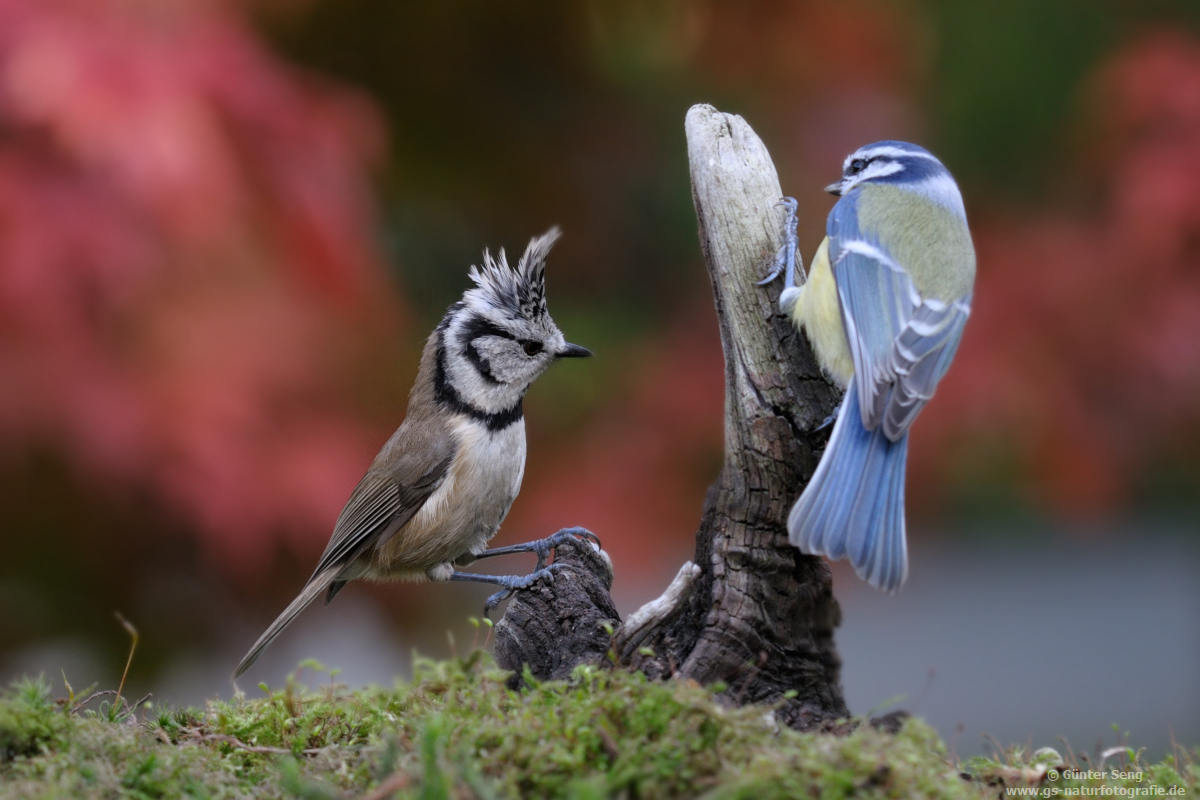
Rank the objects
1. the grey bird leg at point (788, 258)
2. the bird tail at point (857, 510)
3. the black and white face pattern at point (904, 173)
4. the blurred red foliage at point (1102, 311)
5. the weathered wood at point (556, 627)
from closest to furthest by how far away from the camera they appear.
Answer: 1. the bird tail at point (857, 510)
2. the weathered wood at point (556, 627)
3. the grey bird leg at point (788, 258)
4. the black and white face pattern at point (904, 173)
5. the blurred red foliage at point (1102, 311)

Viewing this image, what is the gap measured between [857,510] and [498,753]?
37.3 inches

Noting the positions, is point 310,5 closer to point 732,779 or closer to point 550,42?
point 550,42

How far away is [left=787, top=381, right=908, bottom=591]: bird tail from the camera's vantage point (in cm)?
231

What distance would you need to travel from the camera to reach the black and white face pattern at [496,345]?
338 cm

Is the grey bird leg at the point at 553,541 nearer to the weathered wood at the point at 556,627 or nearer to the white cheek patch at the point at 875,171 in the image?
the weathered wood at the point at 556,627

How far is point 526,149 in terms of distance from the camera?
4.47m

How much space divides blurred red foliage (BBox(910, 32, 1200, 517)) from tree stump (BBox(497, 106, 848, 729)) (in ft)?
5.16

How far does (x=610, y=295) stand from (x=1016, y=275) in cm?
168

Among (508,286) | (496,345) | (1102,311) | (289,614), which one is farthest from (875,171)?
(289,614)

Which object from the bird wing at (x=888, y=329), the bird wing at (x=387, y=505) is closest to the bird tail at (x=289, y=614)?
the bird wing at (x=387, y=505)

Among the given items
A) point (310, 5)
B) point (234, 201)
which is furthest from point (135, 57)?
point (310, 5)

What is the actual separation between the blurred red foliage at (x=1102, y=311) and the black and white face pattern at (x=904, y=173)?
3.41 feet

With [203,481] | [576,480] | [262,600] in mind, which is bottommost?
[262,600]

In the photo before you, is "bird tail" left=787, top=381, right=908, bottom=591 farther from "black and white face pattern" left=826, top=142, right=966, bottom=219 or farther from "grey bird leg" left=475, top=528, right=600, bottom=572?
"black and white face pattern" left=826, top=142, right=966, bottom=219
